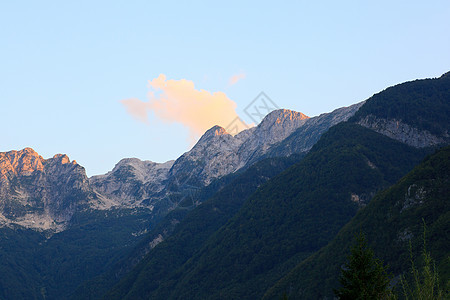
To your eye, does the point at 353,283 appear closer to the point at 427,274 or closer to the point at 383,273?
the point at 383,273

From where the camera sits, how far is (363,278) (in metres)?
69.4

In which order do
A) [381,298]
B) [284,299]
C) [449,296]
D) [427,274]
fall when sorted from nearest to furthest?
[427,274] < [449,296] < [381,298] < [284,299]

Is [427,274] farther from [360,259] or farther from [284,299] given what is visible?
[284,299]

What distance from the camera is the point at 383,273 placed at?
68.9 m

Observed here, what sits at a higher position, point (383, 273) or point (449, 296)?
point (383, 273)

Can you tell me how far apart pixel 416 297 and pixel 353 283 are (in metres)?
15.7

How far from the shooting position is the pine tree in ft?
222

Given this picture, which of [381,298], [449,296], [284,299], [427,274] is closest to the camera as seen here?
[427,274]

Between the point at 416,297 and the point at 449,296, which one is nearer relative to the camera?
the point at 416,297

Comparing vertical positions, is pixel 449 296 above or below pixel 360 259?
below

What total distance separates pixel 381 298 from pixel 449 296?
11.4 m

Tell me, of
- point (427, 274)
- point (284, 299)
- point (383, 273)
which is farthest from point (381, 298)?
point (284, 299)

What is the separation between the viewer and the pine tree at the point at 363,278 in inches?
2670

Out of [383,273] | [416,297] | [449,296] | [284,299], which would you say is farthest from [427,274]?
[284,299]
